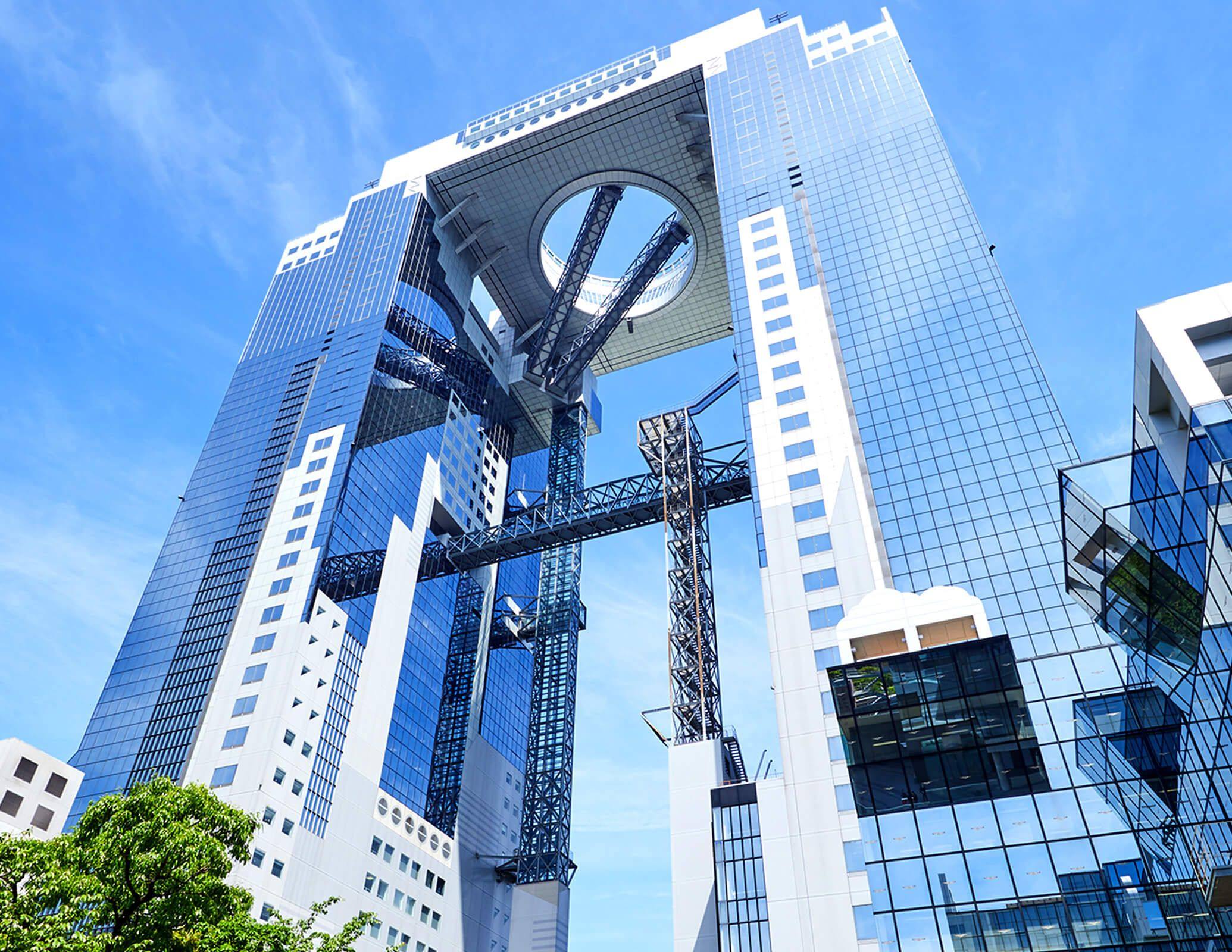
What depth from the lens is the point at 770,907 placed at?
44.3 metres

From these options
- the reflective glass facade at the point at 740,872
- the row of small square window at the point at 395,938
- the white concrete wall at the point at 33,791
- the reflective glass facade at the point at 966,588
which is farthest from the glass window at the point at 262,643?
the reflective glass facade at the point at 966,588

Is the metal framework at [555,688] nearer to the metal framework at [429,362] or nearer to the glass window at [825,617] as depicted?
the metal framework at [429,362]

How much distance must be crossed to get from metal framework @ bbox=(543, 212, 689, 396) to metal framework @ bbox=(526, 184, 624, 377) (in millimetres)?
1794

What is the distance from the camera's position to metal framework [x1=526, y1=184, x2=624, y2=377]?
315ft

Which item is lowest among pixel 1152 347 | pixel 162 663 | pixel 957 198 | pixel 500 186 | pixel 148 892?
pixel 148 892

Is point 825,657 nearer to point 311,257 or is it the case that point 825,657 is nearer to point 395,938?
point 395,938

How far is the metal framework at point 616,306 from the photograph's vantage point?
96375 mm

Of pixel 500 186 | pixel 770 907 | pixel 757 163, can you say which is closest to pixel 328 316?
pixel 500 186

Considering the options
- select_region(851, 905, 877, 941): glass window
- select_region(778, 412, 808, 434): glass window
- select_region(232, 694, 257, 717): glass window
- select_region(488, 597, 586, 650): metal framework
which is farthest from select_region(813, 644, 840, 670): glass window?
select_region(488, 597, 586, 650): metal framework

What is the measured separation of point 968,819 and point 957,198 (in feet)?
158

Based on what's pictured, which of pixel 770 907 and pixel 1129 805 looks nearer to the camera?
pixel 1129 805

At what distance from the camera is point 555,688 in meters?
88.0

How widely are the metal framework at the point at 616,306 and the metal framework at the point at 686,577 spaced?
20.3 meters

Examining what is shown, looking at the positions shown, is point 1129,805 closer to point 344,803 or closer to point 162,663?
point 344,803
